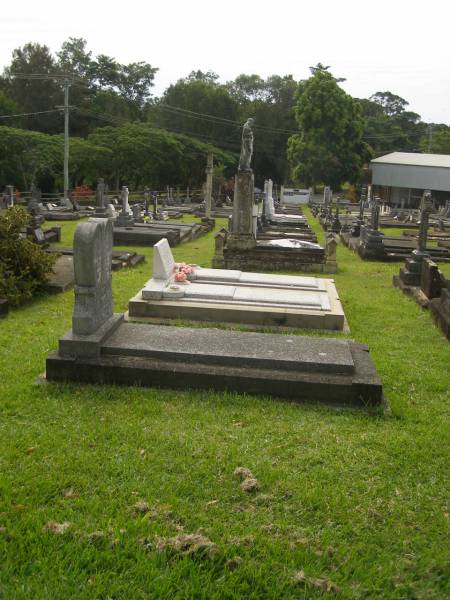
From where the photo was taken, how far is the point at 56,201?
119 feet

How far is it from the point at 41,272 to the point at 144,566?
302 inches

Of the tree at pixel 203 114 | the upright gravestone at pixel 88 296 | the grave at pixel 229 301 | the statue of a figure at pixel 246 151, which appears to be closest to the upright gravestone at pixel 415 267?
the grave at pixel 229 301

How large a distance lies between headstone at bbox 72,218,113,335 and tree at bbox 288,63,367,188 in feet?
155

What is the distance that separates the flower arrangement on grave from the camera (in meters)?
9.72

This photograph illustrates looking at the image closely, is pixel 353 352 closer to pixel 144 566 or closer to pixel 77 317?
pixel 77 317

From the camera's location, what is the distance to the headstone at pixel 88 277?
244 inches

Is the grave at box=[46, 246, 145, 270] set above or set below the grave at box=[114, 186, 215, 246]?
below

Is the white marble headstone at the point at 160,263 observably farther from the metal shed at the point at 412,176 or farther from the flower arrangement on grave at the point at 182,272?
the metal shed at the point at 412,176

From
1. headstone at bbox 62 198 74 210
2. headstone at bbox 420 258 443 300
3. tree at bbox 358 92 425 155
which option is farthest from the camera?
tree at bbox 358 92 425 155

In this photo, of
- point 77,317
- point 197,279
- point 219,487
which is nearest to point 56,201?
point 197,279

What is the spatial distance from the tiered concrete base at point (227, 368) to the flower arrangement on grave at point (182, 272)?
10.9 feet

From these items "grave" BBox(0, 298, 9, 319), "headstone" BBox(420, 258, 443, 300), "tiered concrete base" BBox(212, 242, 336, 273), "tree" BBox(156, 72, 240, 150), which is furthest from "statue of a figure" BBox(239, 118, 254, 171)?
"tree" BBox(156, 72, 240, 150)

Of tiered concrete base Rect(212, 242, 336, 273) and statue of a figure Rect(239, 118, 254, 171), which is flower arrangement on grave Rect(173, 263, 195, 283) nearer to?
tiered concrete base Rect(212, 242, 336, 273)

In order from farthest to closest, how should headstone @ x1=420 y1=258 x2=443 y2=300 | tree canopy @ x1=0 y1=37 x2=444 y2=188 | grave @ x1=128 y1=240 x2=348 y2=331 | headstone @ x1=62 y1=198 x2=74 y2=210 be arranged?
tree canopy @ x1=0 y1=37 x2=444 y2=188, headstone @ x1=62 y1=198 x2=74 y2=210, headstone @ x1=420 y1=258 x2=443 y2=300, grave @ x1=128 y1=240 x2=348 y2=331
